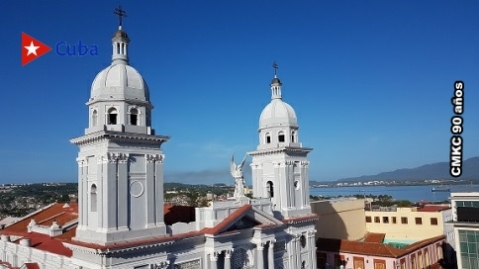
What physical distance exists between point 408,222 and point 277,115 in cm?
2518

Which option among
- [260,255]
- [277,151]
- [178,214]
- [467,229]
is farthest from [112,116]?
[467,229]

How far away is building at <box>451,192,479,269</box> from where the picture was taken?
2927cm

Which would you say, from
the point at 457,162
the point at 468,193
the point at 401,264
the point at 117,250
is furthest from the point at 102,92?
the point at 401,264

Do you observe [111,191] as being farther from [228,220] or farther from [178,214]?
[178,214]

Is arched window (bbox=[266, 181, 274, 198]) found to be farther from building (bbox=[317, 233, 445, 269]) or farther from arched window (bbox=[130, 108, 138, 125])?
arched window (bbox=[130, 108, 138, 125])

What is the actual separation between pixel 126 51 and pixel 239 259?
1437cm

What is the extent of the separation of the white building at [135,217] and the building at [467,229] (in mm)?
11621

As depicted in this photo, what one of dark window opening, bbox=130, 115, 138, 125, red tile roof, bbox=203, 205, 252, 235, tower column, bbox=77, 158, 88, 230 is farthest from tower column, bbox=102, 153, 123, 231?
red tile roof, bbox=203, 205, 252, 235

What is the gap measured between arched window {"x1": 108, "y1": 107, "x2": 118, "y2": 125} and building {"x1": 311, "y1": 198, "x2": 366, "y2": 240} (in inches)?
996

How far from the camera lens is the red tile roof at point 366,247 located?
35.5m

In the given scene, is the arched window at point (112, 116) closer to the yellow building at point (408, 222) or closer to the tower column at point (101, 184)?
the tower column at point (101, 184)

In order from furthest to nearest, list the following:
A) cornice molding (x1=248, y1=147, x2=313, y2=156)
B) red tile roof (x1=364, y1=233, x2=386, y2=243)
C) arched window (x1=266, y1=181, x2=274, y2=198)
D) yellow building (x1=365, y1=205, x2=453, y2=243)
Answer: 1. red tile roof (x1=364, y1=233, x2=386, y2=243)
2. yellow building (x1=365, y1=205, x2=453, y2=243)
3. arched window (x1=266, y1=181, x2=274, y2=198)
4. cornice molding (x1=248, y1=147, x2=313, y2=156)

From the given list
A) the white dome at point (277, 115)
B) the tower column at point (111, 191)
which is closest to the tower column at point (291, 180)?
the white dome at point (277, 115)

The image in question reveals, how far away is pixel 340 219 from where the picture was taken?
44469 mm
